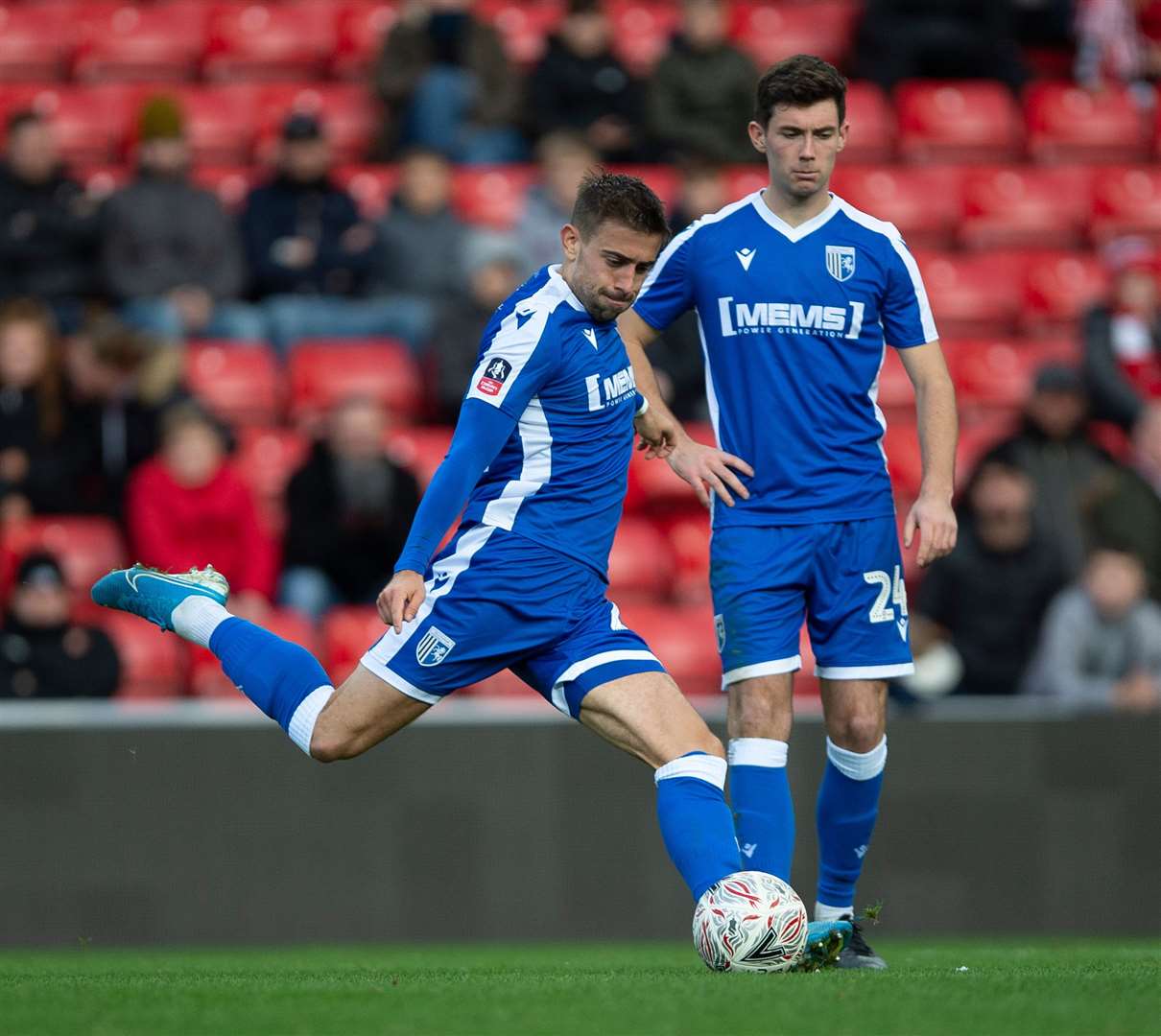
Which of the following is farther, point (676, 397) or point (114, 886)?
point (676, 397)

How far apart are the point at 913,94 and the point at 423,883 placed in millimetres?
7091

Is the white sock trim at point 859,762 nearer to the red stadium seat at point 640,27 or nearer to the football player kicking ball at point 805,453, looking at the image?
the football player kicking ball at point 805,453

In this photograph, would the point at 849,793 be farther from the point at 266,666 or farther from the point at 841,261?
the point at 266,666

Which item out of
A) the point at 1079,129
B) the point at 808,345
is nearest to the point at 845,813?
the point at 808,345

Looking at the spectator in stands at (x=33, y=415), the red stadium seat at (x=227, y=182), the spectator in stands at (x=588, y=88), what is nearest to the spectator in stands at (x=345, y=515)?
the spectator in stands at (x=33, y=415)

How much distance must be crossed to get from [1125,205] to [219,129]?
571 centimetres

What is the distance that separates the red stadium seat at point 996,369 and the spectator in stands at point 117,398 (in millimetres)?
4552

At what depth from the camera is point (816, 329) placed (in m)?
5.81

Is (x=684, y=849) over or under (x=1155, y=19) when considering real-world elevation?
under

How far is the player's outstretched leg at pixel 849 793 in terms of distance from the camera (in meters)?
5.86

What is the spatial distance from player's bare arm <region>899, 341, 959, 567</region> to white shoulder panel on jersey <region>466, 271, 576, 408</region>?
1180 millimetres

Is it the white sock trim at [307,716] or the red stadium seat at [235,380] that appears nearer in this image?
the white sock trim at [307,716]

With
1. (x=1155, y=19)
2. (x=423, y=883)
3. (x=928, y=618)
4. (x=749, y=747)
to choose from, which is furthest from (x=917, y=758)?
(x=1155, y=19)

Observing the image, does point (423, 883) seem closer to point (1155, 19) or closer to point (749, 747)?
point (749, 747)
